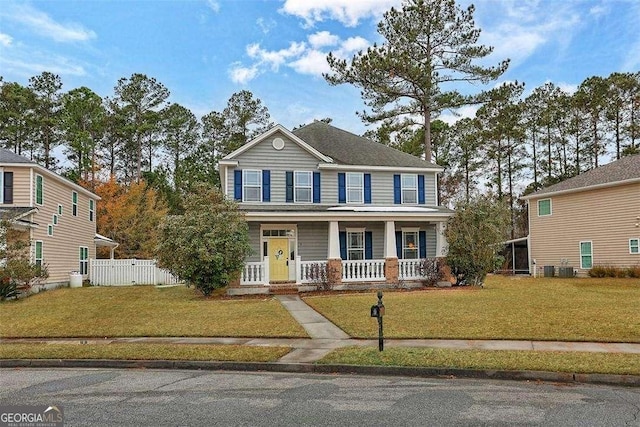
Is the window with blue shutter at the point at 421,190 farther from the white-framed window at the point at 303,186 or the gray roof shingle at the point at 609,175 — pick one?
the gray roof shingle at the point at 609,175

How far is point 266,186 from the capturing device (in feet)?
72.4

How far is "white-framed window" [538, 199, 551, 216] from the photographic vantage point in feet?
99.2

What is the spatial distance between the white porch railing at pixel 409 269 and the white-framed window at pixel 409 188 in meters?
3.94

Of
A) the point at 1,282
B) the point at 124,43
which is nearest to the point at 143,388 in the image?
the point at 124,43

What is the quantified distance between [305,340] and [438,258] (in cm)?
1228

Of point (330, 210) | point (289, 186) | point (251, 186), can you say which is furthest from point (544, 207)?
point (251, 186)

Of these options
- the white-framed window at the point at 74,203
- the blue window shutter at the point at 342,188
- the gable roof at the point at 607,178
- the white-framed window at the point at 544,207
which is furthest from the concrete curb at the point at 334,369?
the white-framed window at the point at 544,207

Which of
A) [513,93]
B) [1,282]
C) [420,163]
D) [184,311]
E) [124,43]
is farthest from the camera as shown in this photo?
[513,93]

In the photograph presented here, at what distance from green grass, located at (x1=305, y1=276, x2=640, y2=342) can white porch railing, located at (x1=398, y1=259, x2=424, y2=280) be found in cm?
340

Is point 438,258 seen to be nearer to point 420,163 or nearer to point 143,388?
point 420,163

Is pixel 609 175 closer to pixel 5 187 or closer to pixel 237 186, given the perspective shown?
pixel 237 186

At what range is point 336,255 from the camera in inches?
797

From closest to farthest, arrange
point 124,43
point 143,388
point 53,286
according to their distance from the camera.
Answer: point 143,388 → point 124,43 → point 53,286

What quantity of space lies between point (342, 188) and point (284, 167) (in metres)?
3.08
